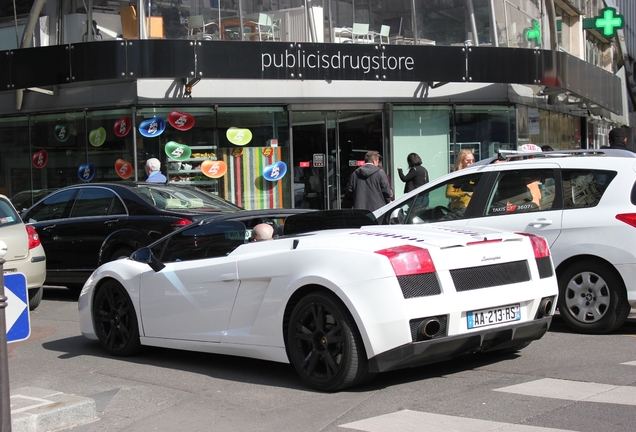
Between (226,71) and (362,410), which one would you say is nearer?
(362,410)

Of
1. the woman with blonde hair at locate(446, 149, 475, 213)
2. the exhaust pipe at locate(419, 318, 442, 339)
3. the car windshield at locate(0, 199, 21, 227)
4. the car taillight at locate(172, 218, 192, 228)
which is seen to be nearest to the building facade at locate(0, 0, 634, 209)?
the car windshield at locate(0, 199, 21, 227)

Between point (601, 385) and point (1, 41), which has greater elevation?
point (1, 41)

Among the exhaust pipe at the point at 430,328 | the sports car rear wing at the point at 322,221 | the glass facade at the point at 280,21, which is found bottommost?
the exhaust pipe at the point at 430,328

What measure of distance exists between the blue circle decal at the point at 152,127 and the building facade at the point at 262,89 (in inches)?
1.3

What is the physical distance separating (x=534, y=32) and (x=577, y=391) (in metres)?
18.8

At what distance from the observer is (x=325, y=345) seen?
19.6 feet

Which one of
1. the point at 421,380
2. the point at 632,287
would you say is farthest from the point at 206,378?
the point at 632,287

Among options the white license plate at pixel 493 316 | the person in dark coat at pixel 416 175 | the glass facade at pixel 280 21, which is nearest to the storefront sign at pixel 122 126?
the glass facade at pixel 280 21

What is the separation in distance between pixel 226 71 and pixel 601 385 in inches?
516

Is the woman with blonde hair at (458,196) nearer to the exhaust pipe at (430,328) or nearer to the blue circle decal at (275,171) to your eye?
the exhaust pipe at (430,328)

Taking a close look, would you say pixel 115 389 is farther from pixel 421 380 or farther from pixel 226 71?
pixel 226 71

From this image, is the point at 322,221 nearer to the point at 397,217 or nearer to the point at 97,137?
the point at 397,217

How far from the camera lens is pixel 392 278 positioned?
5.64 metres

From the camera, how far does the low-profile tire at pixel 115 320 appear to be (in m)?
7.74
